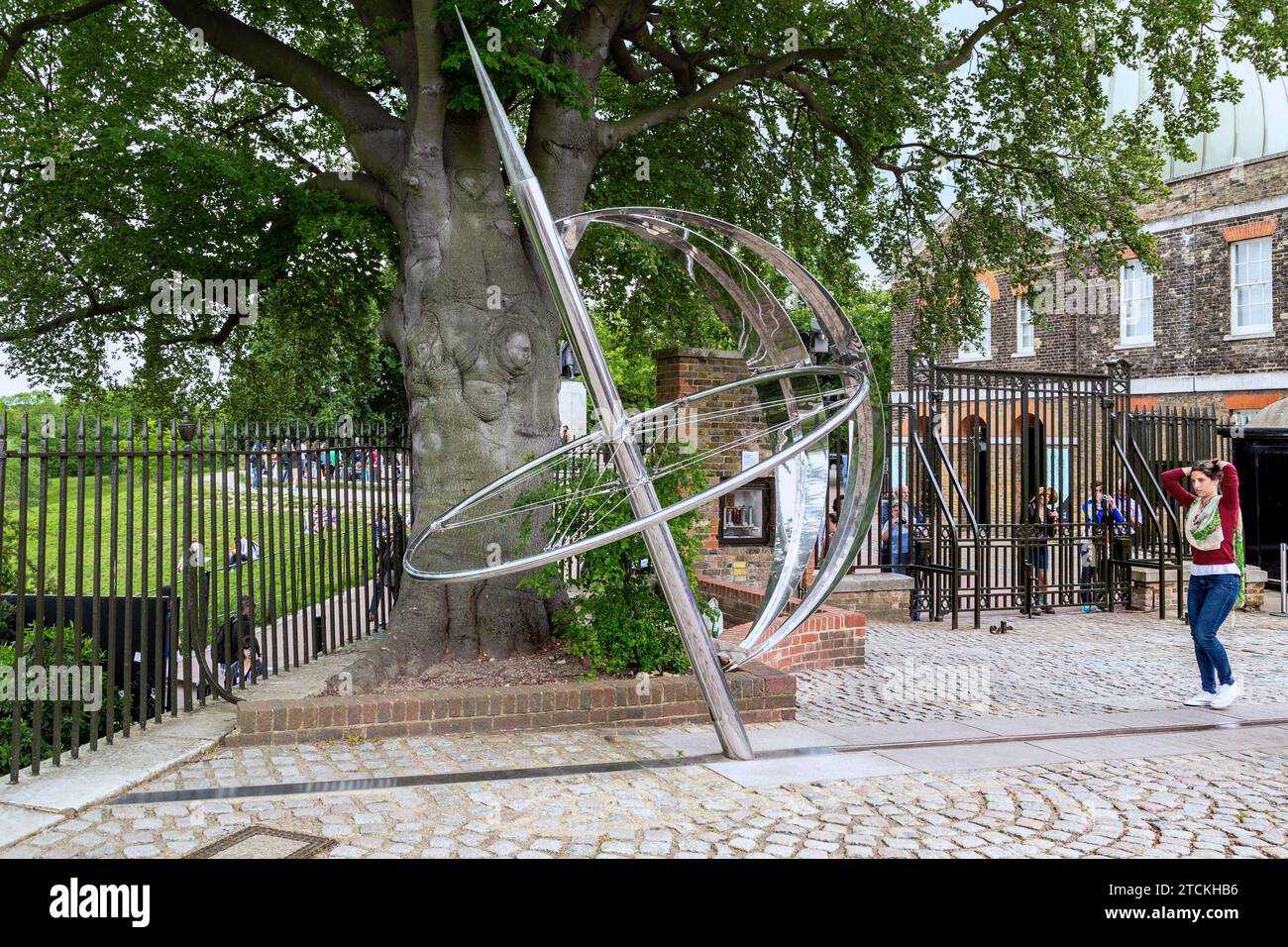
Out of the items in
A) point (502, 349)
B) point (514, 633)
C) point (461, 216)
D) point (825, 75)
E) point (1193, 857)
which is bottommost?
point (1193, 857)

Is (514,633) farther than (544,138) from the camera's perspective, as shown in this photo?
No

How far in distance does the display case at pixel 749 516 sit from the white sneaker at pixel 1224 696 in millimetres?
5555

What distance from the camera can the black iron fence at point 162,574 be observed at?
6.54 metres

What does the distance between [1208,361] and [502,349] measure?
21745 mm

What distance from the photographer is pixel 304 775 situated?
21.0ft

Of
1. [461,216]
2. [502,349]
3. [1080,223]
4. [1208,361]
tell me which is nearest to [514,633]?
[502,349]

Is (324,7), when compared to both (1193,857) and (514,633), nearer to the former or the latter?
(514,633)

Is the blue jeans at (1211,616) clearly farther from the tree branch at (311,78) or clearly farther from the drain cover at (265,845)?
the tree branch at (311,78)

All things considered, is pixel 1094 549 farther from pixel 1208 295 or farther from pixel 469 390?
pixel 1208 295

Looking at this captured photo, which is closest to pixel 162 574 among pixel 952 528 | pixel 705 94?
pixel 705 94

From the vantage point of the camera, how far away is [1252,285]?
24391mm

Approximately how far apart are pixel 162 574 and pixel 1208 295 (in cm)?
2530

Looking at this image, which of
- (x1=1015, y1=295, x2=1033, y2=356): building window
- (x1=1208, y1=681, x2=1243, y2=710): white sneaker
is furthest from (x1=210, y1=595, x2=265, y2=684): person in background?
(x1=1015, y1=295, x2=1033, y2=356): building window

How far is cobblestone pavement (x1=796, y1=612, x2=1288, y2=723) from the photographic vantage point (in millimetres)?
9055
